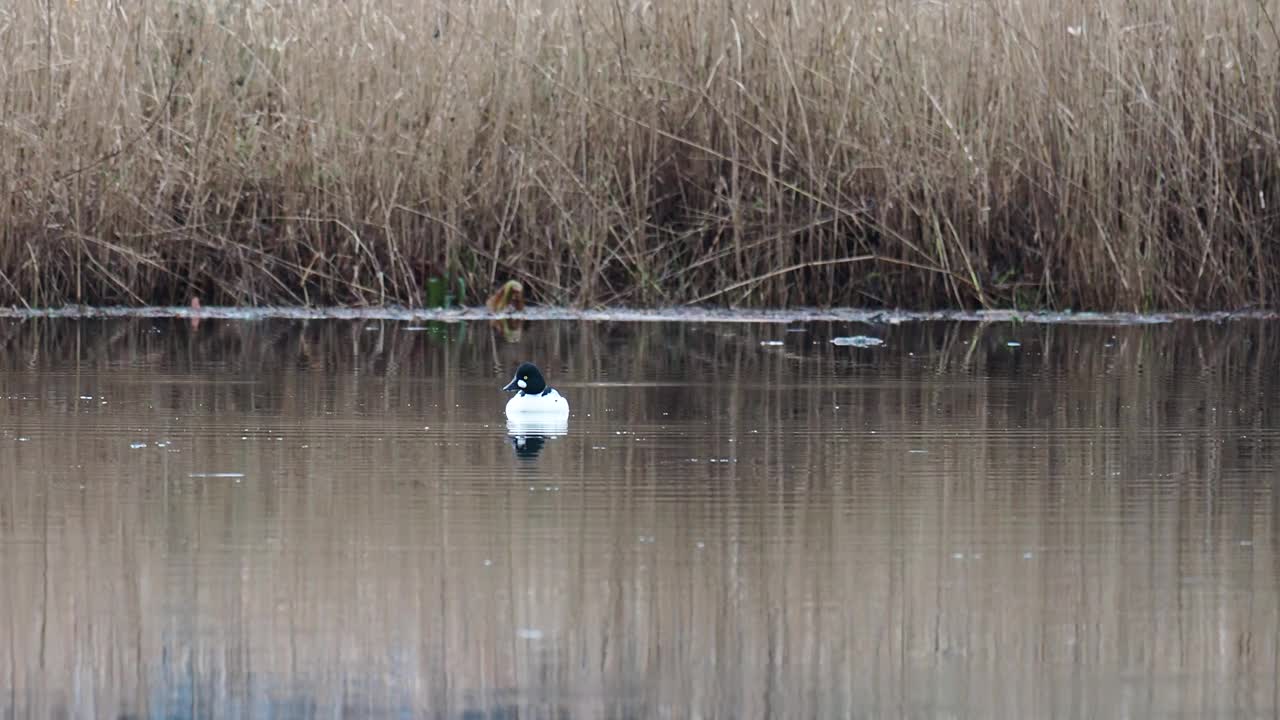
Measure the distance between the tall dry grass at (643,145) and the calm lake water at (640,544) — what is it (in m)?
2.27

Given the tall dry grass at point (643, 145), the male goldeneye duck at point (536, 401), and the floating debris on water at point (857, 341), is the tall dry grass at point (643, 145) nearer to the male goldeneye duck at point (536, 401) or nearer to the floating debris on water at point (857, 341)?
the floating debris on water at point (857, 341)

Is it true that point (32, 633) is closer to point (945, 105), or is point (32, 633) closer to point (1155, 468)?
point (1155, 468)

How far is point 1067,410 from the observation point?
680cm

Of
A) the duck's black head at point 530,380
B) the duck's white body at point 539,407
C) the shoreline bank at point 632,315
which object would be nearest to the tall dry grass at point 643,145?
the shoreline bank at point 632,315

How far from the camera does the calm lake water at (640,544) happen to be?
10.9 ft

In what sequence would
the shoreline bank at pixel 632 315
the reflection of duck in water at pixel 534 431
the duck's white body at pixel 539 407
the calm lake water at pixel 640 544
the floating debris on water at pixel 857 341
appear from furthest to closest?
the shoreline bank at pixel 632 315
the floating debris on water at pixel 857 341
the duck's white body at pixel 539 407
the reflection of duck in water at pixel 534 431
the calm lake water at pixel 640 544

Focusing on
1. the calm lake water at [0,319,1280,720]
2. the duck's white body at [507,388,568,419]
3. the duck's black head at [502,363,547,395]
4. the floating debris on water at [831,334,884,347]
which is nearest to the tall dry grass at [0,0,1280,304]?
the floating debris on water at [831,334,884,347]

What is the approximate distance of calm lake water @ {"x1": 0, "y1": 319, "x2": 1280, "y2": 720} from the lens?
3.33 metres

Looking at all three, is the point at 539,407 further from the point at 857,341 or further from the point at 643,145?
the point at 643,145

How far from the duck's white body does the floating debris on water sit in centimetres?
→ 286

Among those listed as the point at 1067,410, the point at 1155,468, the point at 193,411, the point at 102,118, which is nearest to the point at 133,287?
the point at 102,118

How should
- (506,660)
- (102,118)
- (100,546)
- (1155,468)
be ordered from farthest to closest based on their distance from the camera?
(102,118)
(1155,468)
(100,546)
(506,660)

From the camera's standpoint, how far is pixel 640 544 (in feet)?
14.2

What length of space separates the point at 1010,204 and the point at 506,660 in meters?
7.08
